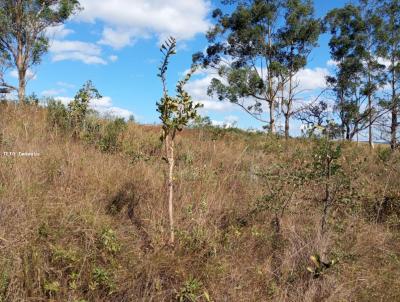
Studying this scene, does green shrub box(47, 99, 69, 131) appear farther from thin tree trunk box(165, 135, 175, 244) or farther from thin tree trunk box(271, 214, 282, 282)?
thin tree trunk box(271, 214, 282, 282)

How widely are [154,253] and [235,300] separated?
675 millimetres

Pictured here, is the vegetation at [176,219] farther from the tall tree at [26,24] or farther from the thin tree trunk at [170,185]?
the tall tree at [26,24]

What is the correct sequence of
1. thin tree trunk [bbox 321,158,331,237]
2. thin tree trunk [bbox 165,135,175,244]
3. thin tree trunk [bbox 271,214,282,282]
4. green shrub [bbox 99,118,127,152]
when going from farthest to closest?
green shrub [bbox 99,118,127,152] < thin tree trunk [bbox 321,158,331,237] < thin tree trunk [bbox 271,214,282,282] < thin tree trunk [bbox 165,135,175,244]

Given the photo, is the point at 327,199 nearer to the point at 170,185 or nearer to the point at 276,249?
the point at 276,249

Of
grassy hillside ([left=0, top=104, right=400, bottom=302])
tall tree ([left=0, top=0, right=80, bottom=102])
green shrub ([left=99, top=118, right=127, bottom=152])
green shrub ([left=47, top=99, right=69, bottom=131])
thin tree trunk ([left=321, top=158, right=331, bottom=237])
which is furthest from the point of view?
tall tree ([left=0, top=0, right=80, bottom=102])

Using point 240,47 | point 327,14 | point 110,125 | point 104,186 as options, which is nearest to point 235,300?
point 104,186

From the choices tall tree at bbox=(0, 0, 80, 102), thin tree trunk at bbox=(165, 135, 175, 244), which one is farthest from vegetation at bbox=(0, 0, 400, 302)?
tall tree at bbox=(0, 0, 80, 102)

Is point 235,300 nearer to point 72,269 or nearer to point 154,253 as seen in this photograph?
point 154,253

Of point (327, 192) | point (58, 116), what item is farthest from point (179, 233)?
point (58, 116)

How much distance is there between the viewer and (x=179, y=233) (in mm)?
3160

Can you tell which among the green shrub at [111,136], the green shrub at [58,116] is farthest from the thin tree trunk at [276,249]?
the green shrub at [58,116]

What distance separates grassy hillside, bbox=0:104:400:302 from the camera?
2727 millimetres

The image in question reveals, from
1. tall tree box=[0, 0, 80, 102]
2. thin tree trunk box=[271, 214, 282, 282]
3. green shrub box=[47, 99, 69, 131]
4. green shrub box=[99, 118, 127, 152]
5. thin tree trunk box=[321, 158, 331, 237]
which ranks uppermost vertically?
tall tree box=[0, 0, 80, 102]

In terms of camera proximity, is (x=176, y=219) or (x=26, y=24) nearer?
(x=176, y=219)
